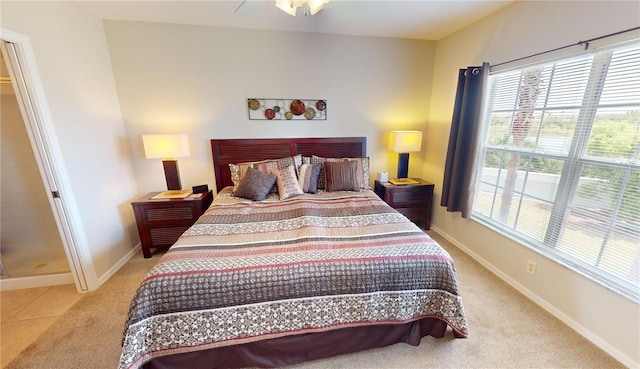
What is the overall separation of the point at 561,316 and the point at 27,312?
4186 millimetres

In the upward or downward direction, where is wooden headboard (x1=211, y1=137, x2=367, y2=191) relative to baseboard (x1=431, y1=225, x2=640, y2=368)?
upward

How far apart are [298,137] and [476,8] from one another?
7.33 feet

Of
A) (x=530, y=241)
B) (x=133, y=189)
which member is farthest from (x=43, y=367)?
(x=530, y=241)

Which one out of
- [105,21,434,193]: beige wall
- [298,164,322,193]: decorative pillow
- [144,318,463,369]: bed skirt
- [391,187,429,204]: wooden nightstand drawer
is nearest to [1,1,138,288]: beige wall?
[105,21,434,193]: beige wall

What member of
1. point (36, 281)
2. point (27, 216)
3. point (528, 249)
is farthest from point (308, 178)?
point (27, 216)

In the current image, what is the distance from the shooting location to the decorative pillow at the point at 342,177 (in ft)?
9.37

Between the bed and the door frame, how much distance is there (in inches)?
45.6

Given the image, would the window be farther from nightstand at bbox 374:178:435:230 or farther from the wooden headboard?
the wooden headboard

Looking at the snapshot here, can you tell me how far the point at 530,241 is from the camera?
6.84ft

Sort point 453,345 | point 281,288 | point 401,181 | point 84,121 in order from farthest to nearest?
point 401,181 → point 84,121 → point 453,345 → point 281,288

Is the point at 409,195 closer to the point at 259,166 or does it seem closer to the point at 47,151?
the point at 259,166

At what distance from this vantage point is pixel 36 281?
224cm

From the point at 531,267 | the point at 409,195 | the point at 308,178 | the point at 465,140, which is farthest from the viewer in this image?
the point at 409,195

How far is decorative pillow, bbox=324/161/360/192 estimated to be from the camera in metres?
2.86
